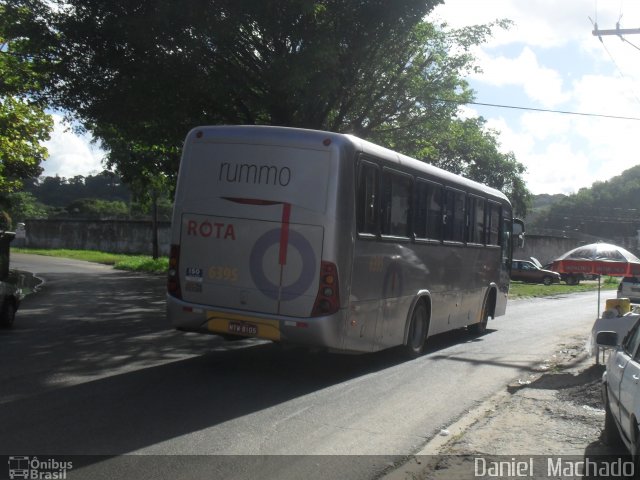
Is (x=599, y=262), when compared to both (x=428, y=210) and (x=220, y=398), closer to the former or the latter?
(x=428, y=210)

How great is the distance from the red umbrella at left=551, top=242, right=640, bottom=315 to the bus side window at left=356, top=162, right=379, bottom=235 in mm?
4938

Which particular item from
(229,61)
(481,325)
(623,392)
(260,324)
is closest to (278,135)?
(260,324)

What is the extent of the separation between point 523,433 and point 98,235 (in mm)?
50595

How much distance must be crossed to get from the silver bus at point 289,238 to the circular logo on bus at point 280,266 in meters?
0.01

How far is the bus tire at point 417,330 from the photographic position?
12281 mm

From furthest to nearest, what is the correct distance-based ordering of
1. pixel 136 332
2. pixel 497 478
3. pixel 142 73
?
pixel 142 73
pixel 136 332
pixel 497 478

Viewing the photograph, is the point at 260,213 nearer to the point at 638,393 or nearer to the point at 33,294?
the point at 638,393

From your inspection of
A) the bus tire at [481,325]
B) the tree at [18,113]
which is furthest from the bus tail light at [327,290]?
the tree at [18,113]

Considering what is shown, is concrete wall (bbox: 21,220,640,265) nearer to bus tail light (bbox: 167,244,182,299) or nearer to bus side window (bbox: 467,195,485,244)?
bus side window (bbox: 467,195,485,244)

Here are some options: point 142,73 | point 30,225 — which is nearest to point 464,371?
point 142,73

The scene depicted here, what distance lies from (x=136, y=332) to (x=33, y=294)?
9556 mm

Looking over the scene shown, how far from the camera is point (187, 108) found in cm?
1884
